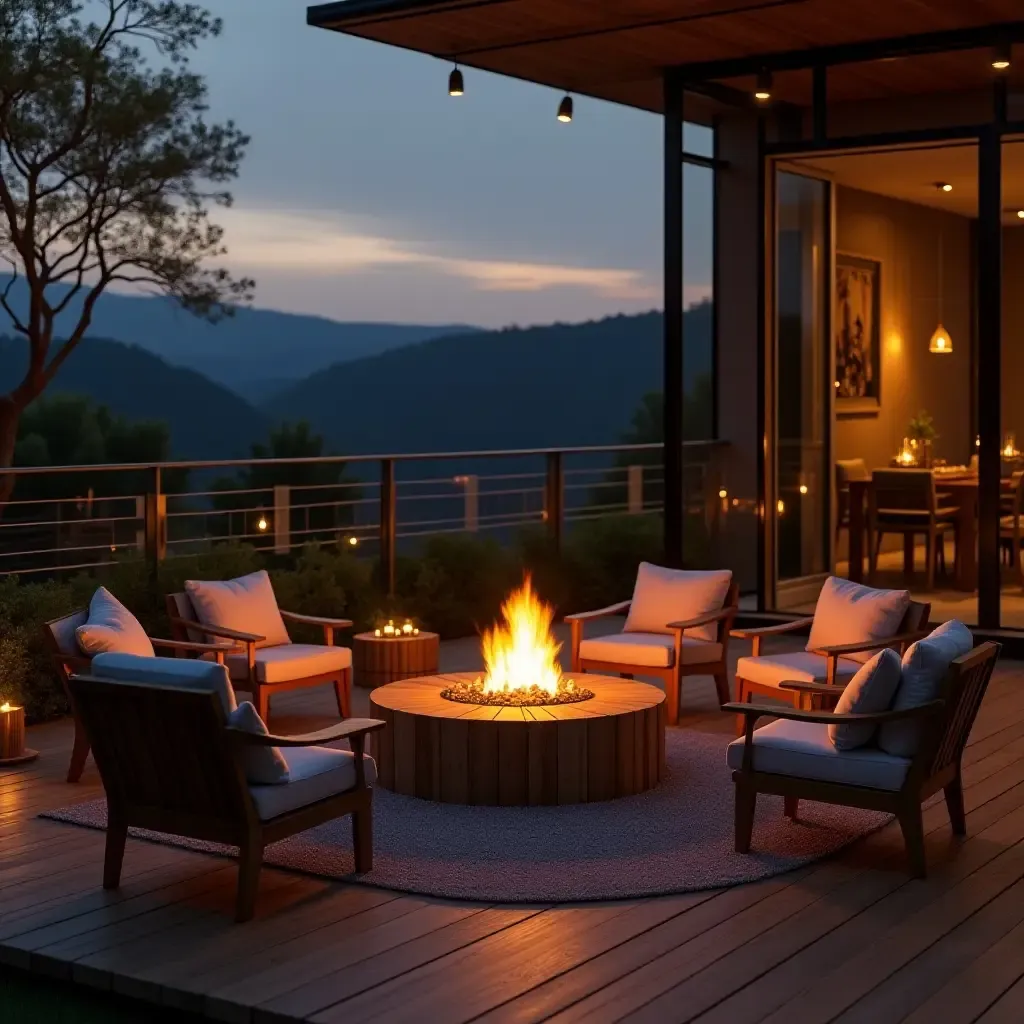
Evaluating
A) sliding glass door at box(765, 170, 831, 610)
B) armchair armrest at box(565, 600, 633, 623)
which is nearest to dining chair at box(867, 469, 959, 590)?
sliding glass door at box(765, 170, 831, 610)

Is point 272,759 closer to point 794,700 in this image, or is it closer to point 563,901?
point 563,901

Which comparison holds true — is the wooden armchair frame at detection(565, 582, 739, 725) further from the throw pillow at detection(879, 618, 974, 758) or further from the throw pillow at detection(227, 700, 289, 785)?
the throw pillow at detection(227, 700, 289, 785)

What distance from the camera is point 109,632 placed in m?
5.58

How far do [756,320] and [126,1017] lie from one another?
7.02 meters

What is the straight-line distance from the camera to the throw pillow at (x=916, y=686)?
4.61m

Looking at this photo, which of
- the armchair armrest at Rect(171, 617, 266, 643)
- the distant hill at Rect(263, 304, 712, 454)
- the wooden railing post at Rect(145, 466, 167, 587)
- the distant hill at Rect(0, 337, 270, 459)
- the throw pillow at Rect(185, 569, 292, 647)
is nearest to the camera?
the armchair armrest at Rect(171, 617, 266, 643)

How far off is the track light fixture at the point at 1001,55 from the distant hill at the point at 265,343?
15.5 metres

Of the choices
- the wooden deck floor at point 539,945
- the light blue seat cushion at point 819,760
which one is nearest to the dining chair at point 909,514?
the wooden deck floor at point 539,945

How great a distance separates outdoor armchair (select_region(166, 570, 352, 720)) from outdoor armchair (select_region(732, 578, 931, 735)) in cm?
178

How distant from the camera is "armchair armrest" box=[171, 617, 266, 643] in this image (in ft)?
21.0

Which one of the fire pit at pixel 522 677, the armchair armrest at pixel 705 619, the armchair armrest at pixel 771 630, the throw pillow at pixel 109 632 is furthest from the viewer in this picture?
the armchair armrest at pixel 705 619

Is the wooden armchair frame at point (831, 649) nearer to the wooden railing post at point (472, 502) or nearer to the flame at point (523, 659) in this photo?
the flame at point (523, 659)

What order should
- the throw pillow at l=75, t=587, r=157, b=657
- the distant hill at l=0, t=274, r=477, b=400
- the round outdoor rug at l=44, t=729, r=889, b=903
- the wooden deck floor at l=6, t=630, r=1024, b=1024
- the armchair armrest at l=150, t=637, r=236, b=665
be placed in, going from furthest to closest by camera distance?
the distant hill at l=0, t=274, r=477, b=400 < the armchair armrest at l=150, t=637, r=236, b=665 < the throw pillow at l=75, t=587, r=157, b=657 < the round outdoor rug at l=44, t=729, r=889, b=903 < the wooden deck floor at l=6, t=630, r=1024, b=1024

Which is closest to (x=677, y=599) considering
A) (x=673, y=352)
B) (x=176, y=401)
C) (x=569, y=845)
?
(x=569, y=845)
